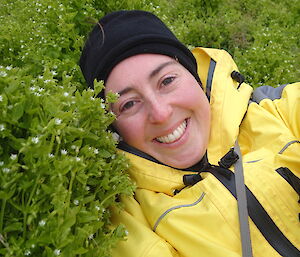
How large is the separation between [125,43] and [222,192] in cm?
102

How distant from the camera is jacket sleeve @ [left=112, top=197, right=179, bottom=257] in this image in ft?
6.46

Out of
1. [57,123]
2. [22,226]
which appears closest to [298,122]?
[57,123]

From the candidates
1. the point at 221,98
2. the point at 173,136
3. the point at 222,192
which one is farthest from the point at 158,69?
the point at 222,192

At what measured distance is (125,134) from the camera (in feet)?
7.70

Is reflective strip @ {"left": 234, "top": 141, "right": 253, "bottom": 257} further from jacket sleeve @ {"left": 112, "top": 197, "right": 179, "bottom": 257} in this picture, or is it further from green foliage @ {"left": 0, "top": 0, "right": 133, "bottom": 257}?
green foliage @ {"left": 0, "top": 0, "right": 133, "bottom": 257}

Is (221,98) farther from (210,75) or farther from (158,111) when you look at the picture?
(158,111)

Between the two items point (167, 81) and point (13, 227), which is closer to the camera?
point (13, 227)

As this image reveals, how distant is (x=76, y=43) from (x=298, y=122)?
191 centimetres

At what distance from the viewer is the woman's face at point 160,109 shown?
2.25 meters

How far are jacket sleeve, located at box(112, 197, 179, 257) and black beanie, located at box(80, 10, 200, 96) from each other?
0.85m

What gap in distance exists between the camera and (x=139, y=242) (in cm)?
200

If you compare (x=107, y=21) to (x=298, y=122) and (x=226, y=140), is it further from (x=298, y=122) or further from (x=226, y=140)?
(x=298, y=122)

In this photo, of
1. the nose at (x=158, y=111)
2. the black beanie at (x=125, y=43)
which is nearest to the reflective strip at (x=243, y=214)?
the nose at (x=158, y=111)

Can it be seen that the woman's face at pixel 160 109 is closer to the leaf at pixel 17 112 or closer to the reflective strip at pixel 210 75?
the reflective strip at pixel 210 75
